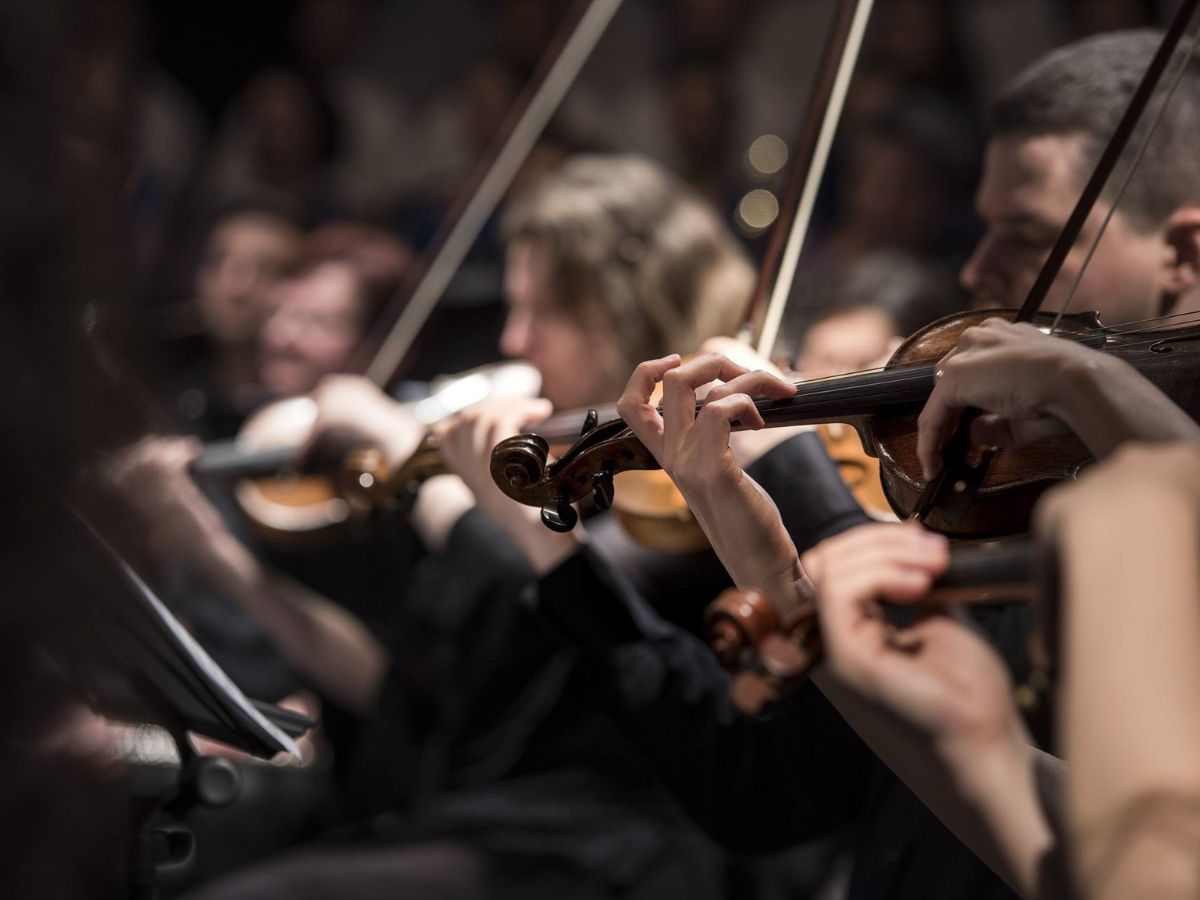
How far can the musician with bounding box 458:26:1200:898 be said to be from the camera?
2.25 feet

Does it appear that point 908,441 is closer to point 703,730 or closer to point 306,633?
point 703,730

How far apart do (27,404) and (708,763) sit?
0.68 metres

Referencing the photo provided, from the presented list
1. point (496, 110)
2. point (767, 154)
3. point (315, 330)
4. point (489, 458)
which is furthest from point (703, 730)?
point (496, 110)

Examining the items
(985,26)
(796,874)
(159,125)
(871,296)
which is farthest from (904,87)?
(159,125)

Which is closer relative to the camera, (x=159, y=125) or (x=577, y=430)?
(x=577, y=430)

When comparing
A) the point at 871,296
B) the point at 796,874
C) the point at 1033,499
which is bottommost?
the point at 796,874

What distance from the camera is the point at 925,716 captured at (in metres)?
0.45

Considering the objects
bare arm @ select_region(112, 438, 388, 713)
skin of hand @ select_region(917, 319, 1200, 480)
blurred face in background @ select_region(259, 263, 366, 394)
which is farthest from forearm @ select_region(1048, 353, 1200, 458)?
blurred face in background @ select_region(259, 263, 366, 394)

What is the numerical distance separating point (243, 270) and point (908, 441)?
2112mm

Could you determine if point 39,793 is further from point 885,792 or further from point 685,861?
point 685,861

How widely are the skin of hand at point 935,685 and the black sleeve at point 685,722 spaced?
0.55m

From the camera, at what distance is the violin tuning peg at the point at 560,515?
799 millimetres

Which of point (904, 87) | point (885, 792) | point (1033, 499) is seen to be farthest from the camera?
point (904, 87)

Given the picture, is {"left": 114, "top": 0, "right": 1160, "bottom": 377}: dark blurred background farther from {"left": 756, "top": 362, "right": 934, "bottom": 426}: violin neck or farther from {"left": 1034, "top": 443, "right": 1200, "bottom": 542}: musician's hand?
{"left": 1034, "top": 443, "right": 1200, "bottom": 542}: musician's hand
